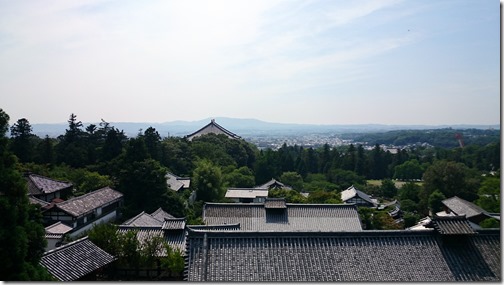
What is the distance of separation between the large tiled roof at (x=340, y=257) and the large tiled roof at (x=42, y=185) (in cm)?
1573

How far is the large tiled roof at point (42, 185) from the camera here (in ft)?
71.1

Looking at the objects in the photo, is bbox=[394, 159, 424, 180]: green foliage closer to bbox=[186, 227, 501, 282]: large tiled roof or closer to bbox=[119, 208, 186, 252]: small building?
bbox=[119, 208, 186, 252]: small building

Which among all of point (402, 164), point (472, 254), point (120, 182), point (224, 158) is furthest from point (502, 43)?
point (402, 164)

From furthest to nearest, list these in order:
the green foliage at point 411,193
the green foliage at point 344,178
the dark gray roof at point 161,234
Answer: the green foliage at point 344,178 → the green foliage at point 411,193 → the dark gray roof at point 161,234

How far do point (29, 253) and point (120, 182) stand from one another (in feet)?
56.3

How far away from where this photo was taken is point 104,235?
13.8 metres

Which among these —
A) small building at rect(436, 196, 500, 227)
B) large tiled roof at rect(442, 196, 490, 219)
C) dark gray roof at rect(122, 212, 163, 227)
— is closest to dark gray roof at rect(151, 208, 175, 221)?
dark gray roof at rect(122, 212, 163, 227)

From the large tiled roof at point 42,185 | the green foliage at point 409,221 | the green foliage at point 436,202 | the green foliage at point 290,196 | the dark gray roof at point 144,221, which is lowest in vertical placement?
the green foliage at point 409,221

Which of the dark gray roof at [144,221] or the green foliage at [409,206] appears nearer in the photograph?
the dark gray roof at [144,221]

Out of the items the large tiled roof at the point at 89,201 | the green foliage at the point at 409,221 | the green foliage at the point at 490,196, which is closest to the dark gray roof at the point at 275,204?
the large tiled roof at the point at 89,201

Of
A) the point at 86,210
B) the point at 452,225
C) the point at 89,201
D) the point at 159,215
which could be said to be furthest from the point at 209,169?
the point at 452,225

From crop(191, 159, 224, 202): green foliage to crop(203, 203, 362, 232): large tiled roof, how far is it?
11.1m

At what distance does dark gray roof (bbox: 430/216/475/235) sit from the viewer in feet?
30.3

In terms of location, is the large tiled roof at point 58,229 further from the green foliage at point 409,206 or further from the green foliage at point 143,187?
the green foliage at point 409,206
